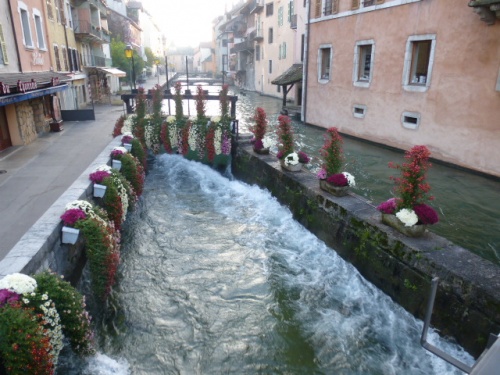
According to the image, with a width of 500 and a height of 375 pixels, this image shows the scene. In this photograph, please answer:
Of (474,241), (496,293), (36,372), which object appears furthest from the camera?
(474,241)

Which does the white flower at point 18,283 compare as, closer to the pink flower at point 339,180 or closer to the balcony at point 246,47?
the pink flower at point 339,180

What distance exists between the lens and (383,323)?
20.5ft

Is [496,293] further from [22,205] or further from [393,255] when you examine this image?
[22,205]

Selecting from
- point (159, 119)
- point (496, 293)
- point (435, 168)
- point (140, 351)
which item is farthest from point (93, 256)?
point (435, 168)

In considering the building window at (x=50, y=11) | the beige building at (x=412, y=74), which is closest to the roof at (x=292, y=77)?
the beige building at (x=412, y=74)

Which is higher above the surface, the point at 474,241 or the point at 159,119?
the point at 159,119

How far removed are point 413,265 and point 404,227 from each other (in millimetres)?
738

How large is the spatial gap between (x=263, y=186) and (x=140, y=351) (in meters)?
7.42

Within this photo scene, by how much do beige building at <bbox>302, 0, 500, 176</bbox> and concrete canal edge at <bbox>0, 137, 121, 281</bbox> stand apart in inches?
455

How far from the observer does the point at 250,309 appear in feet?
22.2

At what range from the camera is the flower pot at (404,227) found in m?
6.42

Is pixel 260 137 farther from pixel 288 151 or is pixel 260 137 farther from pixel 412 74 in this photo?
pixel 412 74

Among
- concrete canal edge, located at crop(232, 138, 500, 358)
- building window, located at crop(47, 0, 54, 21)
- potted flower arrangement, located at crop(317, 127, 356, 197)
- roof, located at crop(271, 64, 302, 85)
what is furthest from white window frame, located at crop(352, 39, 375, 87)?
building window, located at crop(47, 0, 54, 21)

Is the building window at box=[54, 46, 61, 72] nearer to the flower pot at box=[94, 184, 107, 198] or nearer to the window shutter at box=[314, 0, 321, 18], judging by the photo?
the window shutter at box=[314, 0, 321, 18]
